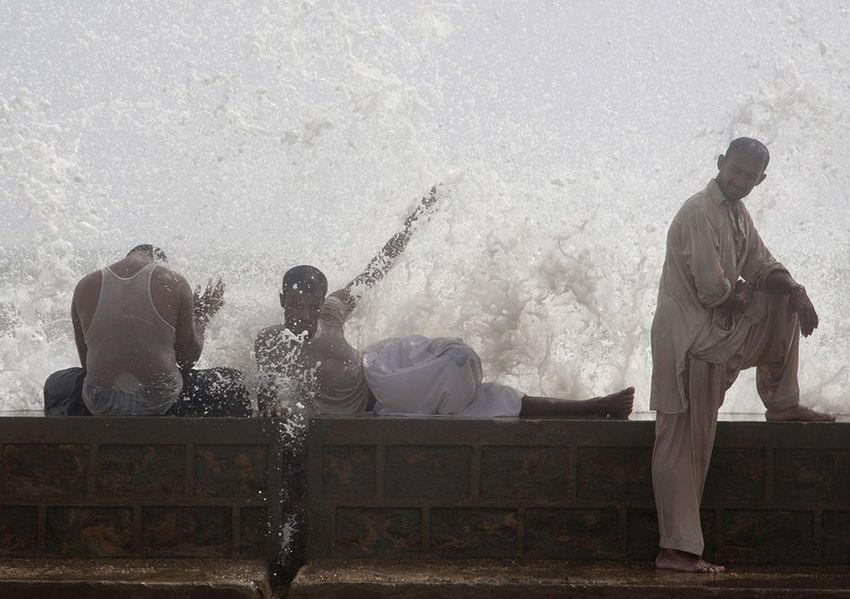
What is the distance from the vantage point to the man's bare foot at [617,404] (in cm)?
533

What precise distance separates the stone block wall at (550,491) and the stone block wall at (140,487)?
267 mm

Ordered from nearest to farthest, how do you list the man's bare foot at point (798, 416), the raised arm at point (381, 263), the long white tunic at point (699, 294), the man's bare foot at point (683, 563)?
the man's bare foot at point (683, 563) → the long white tunic at point (699, 294) → the man's bare foot at point (798, 416) → the raised arm at point (381, 263)

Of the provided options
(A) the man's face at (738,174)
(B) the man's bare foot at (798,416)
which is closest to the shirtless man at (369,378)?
(B) the man's bare foot at (798,416)

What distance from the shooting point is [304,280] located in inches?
216

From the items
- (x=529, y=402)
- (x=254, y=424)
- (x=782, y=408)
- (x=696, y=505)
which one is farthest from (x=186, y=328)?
(x=782, y=408)

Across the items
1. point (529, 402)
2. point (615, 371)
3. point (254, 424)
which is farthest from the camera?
point (615, 371)

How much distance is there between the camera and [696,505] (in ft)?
15.9

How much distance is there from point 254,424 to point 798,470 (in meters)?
2.54

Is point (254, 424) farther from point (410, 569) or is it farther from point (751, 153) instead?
point (751, 153)

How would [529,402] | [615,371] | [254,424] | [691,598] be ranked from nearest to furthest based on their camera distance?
1. [691,598]
2. [254,424]
3. [529,402]
4. [615,371]

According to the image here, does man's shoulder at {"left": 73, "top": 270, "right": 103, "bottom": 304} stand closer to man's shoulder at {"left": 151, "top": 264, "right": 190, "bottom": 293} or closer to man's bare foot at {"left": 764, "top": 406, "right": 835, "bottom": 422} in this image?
man's shoulder at {"left": 151, "top": 264, "right": 190, "bottom": 293}

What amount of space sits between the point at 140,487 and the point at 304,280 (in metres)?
1.28

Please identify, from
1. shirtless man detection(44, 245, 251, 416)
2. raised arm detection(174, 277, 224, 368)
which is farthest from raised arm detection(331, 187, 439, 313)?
shirtless man detection(44, 245, 251, 416)

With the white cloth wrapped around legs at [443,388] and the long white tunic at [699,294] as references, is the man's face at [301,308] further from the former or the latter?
the long white tunic at [699,294]
